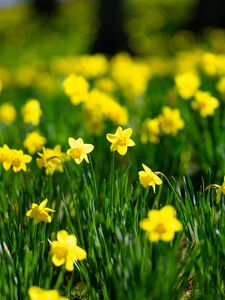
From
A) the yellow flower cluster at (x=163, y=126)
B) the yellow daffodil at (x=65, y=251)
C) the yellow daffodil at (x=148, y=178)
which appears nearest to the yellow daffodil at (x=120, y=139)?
the yellow daffodil at (x=148, y=178)

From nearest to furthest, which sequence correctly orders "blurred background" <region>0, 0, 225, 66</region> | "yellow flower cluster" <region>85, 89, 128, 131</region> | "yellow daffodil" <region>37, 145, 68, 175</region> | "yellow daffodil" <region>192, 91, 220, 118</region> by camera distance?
"yellow daffodil" <region>37, 145, 68, 175</region>
"yellow daffodil" <region>192, 91, 220, 118</region>
"yellow flower cluster" <region>85, 89, 128, 131</region>
"blurred background" <region>0, 0, 225, 66</region>

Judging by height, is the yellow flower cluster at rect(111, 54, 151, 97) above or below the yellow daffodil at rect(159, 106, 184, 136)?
below

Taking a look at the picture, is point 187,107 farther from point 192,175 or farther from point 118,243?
point 118,243

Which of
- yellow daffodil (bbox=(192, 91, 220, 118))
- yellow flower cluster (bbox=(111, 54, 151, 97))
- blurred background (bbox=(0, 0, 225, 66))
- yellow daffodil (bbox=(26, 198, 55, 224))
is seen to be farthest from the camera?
blurred background (bbox=(0, 0, 225, 66))

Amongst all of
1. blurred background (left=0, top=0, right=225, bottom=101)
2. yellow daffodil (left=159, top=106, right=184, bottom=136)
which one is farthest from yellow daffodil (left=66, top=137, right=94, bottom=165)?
blurred background (left=0, top=0, right=225, bottom=101)

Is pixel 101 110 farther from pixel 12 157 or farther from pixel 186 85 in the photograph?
pixel 12 157

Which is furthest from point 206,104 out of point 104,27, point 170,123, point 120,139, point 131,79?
point 104,27

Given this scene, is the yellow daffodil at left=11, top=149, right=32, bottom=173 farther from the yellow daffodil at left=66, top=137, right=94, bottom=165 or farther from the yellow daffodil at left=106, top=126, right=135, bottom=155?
the yellow daffodil at left=106, top=126, right=135, bottom=155

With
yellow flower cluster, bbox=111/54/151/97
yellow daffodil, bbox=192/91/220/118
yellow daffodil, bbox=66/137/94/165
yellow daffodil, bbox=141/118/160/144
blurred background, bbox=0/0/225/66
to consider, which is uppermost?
yellow daffodil, bbox=66/137/94/165

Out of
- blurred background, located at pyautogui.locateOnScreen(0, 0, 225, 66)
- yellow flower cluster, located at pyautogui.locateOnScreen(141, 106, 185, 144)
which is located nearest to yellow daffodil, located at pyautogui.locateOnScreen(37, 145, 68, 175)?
yellow flower cluster, located at pyautogui.locateOnScreen(141, 106, 185, 144)

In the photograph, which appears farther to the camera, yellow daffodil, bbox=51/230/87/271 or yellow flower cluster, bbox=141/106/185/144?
yellow flower cluster, bbox=141/106/185/144

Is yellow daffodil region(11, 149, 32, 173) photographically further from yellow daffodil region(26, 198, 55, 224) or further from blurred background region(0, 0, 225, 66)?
blurred background region(0, 0, 225, 66)
